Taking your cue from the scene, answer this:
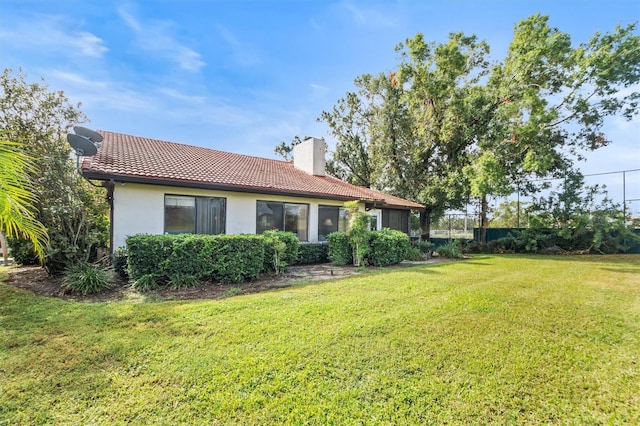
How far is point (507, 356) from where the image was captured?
328cm

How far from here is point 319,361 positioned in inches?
122

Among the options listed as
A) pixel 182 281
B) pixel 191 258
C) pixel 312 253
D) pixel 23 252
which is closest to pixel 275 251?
pixel 191 258

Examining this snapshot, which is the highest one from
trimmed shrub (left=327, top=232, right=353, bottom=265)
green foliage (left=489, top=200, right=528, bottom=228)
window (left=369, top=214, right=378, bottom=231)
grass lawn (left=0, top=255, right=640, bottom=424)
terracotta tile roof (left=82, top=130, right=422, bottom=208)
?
terracotta tile roof (left=82, top=130, right=422, bottom=208)

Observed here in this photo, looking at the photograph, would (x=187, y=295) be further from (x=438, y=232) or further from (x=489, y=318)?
(x=438, y=232)

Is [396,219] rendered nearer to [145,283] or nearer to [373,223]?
[373,223]

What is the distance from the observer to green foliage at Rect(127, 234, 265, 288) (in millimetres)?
6152

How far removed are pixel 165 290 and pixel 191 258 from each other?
84 cm

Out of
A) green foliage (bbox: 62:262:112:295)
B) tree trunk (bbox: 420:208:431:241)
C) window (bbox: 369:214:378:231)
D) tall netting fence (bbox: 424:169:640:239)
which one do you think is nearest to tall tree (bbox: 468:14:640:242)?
tall netting fence (bbox: 424:169:640:239)

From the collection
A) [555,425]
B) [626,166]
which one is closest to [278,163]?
[555,425]

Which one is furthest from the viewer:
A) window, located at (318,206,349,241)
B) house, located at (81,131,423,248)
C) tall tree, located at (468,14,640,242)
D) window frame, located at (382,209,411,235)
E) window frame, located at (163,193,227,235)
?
window frame, located at (382,209,411,235)

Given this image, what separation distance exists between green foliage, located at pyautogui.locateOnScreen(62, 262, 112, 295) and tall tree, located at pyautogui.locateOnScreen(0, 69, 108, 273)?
77 centimetres

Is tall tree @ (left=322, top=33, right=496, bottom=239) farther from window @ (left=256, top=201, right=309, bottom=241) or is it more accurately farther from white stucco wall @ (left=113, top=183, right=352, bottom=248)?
white stucco wall @ (left=113, top=183, right=352, bottom=248)

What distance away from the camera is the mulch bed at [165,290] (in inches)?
223

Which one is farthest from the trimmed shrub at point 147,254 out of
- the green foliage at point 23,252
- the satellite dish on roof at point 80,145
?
the green foliage at point 23,252
